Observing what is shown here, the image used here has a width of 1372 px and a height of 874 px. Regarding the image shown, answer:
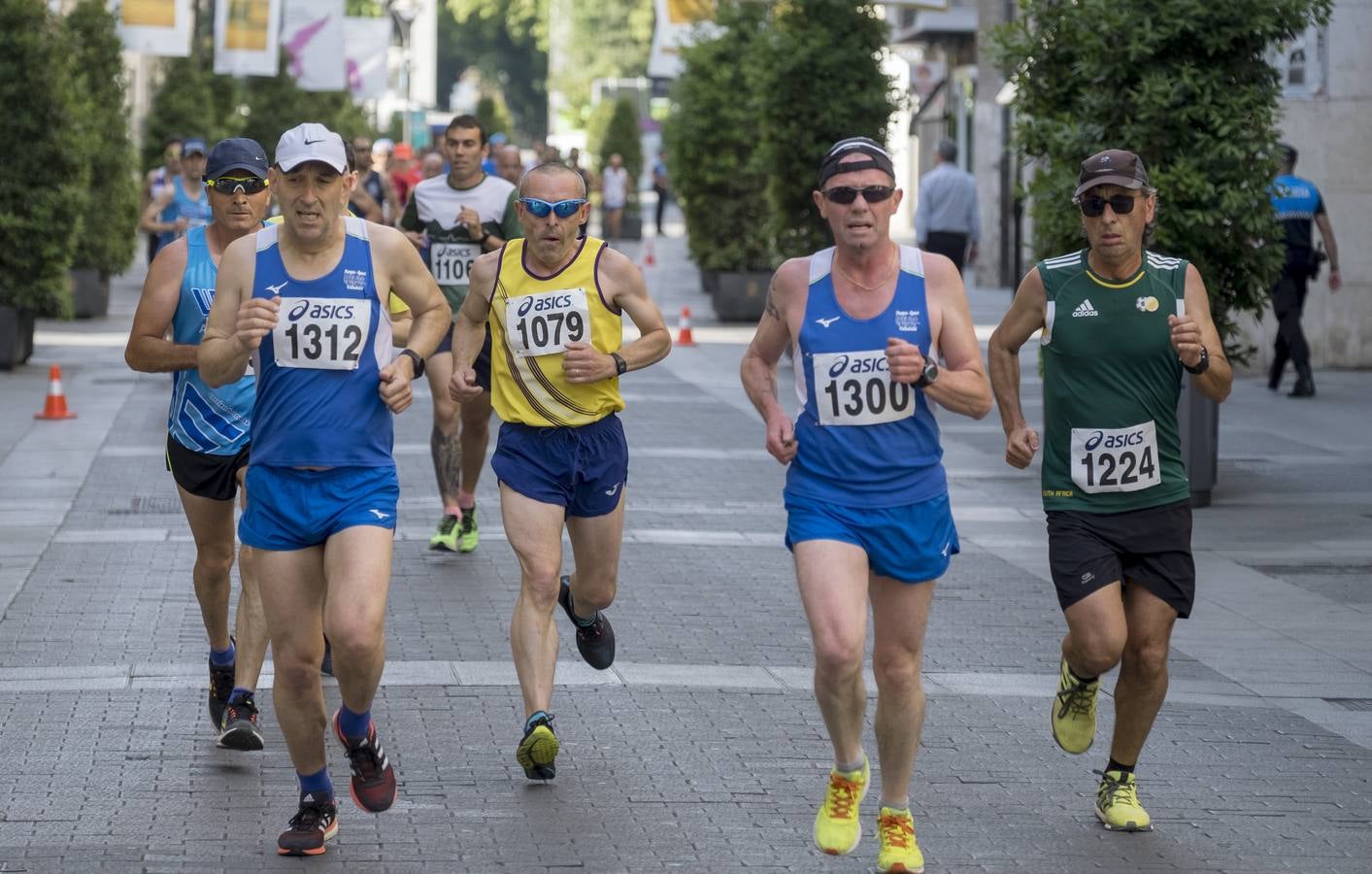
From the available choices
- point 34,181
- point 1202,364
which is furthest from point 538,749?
point 34,181

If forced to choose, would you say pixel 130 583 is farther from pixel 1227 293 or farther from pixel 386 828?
pixel 1227 293

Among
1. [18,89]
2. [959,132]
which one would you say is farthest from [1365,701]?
[959,132]

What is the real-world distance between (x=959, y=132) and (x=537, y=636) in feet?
123

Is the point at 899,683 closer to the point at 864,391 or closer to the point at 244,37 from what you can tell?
the point at 864,391

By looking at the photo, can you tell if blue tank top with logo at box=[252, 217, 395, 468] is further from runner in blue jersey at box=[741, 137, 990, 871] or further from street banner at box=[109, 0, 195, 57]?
street banner at box=[109, 0, 195, 57]

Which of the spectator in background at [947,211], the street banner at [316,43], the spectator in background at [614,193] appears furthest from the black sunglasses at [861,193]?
the spectator in background at [614,193]

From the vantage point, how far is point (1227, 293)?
43.0ft

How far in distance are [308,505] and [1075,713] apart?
87.2 inches

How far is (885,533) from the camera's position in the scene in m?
5.70

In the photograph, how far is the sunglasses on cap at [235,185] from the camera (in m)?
6.92

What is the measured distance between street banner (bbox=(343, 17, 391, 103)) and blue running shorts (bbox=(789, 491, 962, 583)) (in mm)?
41213

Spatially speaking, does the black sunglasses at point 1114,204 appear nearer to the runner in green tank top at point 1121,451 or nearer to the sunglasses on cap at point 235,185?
the runner in green tank top at point 1121,451

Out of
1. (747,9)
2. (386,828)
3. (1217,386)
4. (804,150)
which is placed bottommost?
(386,828)

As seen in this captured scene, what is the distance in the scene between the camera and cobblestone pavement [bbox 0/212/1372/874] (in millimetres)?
5949
